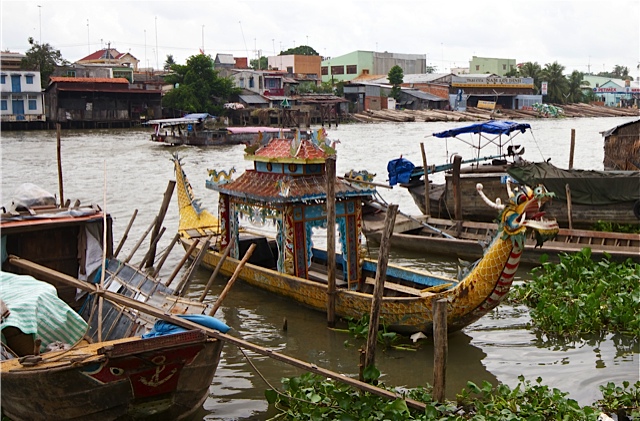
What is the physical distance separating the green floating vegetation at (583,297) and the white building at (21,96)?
3878cm

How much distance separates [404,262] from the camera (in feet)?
45.7

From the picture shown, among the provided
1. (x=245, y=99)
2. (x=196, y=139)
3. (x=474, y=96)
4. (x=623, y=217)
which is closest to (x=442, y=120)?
(x=474, y=96)

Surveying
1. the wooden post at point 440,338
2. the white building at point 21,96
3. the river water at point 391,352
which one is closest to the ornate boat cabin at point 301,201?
the river water at point 391,352

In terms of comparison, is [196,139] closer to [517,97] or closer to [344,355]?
[344,355]

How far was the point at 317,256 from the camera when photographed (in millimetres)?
11922

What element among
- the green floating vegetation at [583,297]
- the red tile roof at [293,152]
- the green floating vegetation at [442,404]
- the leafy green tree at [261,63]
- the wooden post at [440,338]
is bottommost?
the green floating vegetation at [442,404]

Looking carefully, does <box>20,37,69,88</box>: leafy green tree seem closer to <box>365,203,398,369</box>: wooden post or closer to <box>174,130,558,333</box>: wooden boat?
<box>174,130,558,333</box>: wooden boat

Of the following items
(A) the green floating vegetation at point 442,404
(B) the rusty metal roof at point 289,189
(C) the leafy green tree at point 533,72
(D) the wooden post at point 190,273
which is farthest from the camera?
(C) the leafy green tree at point 533,72

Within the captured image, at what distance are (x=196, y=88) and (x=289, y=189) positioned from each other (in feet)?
125

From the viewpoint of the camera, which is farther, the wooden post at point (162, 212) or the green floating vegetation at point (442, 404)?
the wooden post at point (162, 212)

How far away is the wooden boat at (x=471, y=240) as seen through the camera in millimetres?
12344

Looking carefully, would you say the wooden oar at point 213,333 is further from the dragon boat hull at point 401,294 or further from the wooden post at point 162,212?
the wooden post at point 162,212

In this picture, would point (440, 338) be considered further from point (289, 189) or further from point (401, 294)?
point (289, 189)

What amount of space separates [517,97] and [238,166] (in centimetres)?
4250
